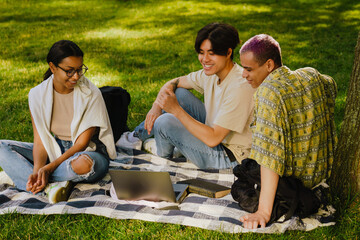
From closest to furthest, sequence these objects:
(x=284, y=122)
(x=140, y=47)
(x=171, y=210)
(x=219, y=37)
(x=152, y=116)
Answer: (x=284, y=122), (x=171, y=210), (x=219, y=37), (x=152, y=116), (x=140, y=47)

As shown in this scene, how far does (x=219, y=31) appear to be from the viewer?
386cm

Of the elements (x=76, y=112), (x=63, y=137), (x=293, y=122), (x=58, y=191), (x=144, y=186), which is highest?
(x=293, y=122)

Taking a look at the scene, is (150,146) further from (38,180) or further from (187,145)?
(38,180)

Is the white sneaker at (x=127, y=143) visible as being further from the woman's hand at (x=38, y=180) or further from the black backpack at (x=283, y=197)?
the black backpack at (x=283, y=197)

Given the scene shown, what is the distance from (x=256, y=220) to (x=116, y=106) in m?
2.53

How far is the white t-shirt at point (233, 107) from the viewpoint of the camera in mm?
3791

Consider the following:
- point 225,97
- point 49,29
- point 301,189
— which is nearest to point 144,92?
point 225,97

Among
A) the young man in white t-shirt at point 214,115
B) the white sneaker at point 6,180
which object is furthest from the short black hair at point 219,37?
the white sneaker at point 6,180

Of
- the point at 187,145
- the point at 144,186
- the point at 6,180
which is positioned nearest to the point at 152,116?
the point at 187,145

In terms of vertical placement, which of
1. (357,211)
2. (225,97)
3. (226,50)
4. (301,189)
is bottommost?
(357,211)

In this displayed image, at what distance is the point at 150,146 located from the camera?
4.88m

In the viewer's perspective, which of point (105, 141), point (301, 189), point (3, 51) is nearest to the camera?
point (301, 189)

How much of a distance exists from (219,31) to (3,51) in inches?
291

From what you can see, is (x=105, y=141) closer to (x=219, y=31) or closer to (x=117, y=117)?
(x=117, y=117)
